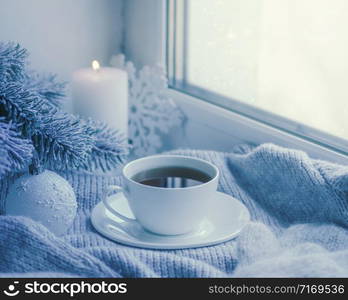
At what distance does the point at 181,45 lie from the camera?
1041 mm

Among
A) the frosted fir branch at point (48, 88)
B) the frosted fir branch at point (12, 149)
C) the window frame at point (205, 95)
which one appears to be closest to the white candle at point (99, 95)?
the frosted fir branch at point (48, 88)

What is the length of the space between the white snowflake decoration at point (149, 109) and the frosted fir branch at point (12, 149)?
40 centimetres

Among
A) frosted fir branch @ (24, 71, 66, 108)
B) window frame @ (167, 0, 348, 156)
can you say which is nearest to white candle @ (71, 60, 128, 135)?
frosted fir branch @ (24, 71, 66, 108)

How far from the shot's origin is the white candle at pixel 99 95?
90 centimetres

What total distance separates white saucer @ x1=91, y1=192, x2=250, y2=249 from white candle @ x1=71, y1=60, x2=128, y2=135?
208 millimetres

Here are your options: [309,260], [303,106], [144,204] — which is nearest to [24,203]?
[144,204]

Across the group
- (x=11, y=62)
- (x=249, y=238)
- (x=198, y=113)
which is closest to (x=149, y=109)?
(x=198, y=113)

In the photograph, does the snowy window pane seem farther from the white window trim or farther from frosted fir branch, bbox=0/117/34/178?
frosted fir branch, bbox=0/117/34/178

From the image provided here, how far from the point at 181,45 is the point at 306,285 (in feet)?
2.03

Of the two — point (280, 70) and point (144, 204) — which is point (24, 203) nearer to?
point (144, 204)

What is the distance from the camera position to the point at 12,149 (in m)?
0.61

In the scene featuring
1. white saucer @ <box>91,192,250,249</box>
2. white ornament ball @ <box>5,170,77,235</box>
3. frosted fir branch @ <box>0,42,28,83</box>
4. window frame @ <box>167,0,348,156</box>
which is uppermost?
frosted fir branch @ <box>0,42,28,83</box>

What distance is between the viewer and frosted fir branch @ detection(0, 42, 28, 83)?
70 cm

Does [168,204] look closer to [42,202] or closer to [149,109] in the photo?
[42,202]
